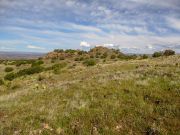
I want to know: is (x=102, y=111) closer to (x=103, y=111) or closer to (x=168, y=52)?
(x=103, y=111)

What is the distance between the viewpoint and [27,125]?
333 inches

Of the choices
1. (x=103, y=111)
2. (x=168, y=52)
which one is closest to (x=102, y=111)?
(x=103, y=111)

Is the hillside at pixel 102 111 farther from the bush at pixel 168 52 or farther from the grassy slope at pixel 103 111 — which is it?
the bush at pixel 168 52

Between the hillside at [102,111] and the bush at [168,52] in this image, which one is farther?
the bush at [168,52]

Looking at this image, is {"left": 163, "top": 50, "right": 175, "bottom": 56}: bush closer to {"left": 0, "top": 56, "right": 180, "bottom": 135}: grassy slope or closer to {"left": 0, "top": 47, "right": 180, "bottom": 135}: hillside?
{"left": 0, "top": 47, "right": 180, "bottom": 135}: hillside

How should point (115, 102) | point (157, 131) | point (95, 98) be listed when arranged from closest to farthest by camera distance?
point (157, 131)
point (115, 102)
point (95, 98)

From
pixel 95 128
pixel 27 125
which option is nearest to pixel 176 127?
pixel 95 128

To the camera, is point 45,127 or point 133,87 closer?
point 45,127

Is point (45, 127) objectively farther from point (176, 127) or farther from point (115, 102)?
point (176, 127)

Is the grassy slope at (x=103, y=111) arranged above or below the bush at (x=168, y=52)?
below

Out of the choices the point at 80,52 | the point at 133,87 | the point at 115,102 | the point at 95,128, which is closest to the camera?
the point at 95,128

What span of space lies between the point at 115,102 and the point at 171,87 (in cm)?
294

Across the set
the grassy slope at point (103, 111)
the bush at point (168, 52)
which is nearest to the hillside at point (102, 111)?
the grassy slope at point (103, 111)

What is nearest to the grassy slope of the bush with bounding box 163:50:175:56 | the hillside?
the hillside
